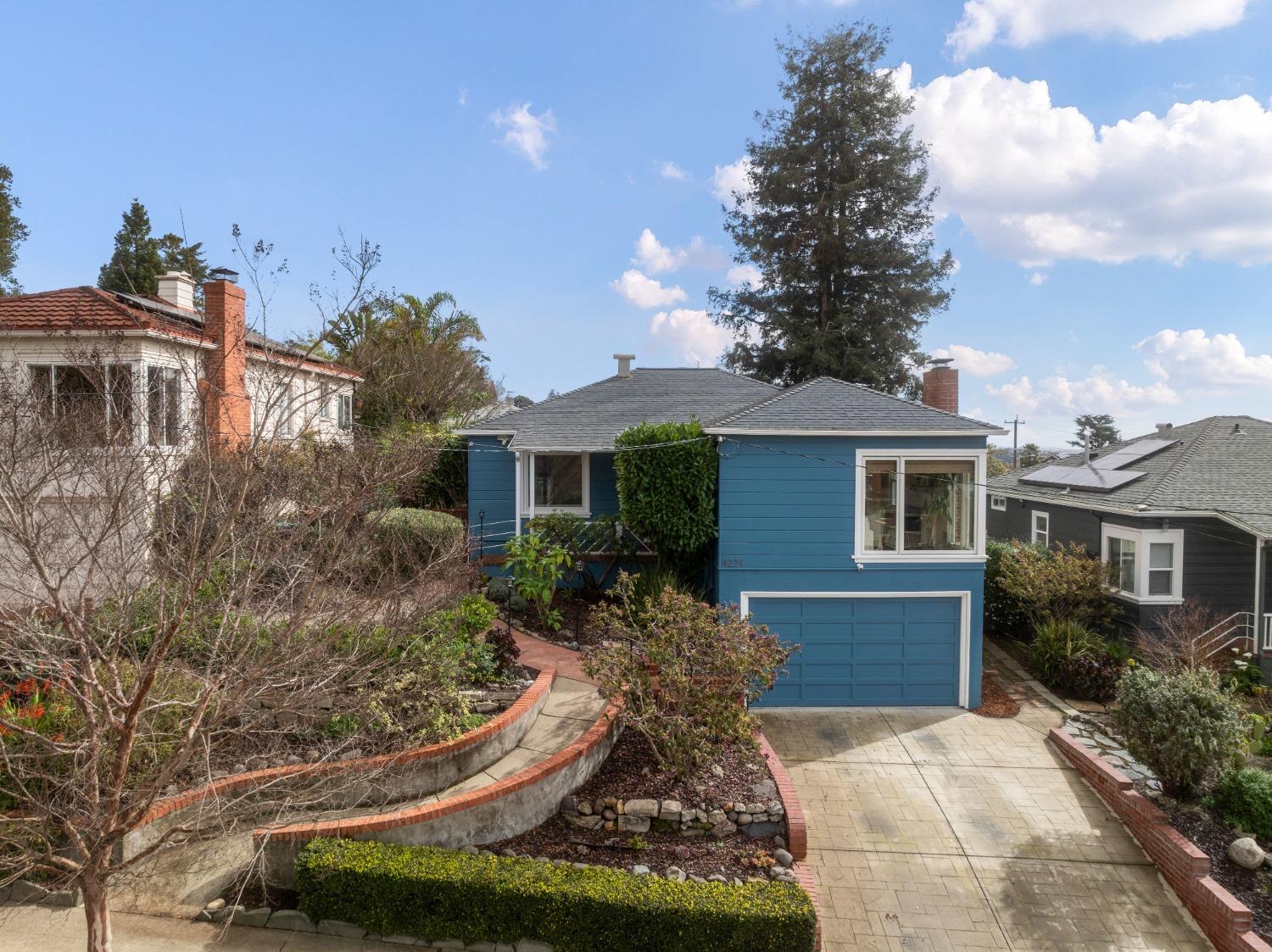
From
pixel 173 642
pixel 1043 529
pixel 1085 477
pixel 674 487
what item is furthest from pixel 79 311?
pixel 1043 529

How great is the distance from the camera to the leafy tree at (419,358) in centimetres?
2303

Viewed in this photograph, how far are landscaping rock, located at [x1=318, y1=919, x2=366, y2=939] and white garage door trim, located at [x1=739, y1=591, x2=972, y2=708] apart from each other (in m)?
7.66

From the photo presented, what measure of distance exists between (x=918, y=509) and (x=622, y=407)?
23.3 feet

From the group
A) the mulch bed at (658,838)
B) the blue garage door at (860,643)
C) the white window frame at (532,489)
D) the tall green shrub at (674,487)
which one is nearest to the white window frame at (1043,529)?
the blue garage door at (860,643)

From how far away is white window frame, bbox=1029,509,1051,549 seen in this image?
18.3 meters

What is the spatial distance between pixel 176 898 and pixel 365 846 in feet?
5.37

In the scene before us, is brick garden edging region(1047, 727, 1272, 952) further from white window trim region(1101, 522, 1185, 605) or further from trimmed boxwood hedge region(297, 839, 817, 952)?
white window trim region(1101, 522, 1185, 605)

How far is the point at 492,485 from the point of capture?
1586 cm

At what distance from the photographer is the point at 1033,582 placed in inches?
577

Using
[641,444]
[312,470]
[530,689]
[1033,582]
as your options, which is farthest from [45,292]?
[1033,582]

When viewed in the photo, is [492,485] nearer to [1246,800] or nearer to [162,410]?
[162,410]

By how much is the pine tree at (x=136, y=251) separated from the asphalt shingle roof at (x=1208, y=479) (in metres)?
35.4

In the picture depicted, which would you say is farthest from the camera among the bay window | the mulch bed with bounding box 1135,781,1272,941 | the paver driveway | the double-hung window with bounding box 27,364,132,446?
the bay window

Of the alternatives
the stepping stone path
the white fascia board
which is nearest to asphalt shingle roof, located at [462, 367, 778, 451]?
the white fascia board
